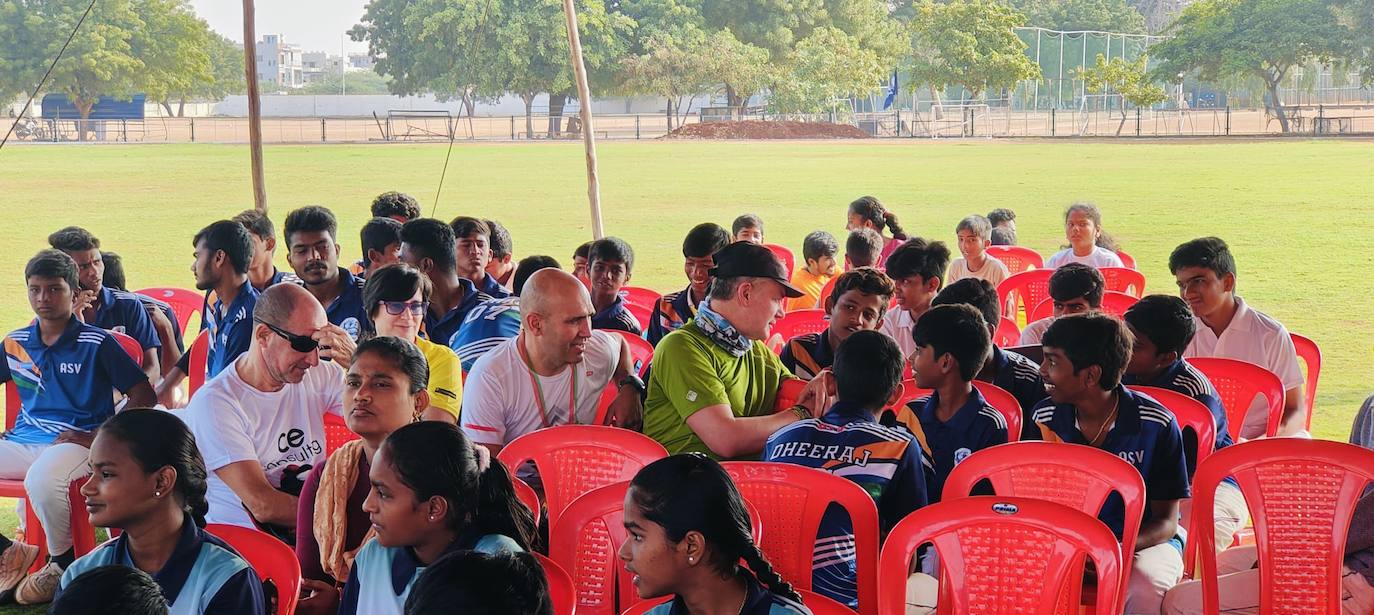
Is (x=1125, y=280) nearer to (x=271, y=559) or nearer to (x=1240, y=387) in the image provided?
(x=1240, y=387)

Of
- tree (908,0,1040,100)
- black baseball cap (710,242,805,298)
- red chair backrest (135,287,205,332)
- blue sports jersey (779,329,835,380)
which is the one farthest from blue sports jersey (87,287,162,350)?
tree (908,0,1040,100)

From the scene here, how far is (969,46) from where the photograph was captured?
1860 inches

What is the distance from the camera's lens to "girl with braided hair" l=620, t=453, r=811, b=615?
2.50m

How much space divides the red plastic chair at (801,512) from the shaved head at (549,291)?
3.40ft

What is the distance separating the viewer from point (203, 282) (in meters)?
5.88

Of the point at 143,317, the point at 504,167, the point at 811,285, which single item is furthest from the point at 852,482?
the point at 504,167

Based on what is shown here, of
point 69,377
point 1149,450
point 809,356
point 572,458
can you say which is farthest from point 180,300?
point 1149,450

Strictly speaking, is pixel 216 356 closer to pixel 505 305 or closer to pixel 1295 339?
pixel 505 305

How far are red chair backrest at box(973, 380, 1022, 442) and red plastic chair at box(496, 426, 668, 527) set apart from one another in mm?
1341

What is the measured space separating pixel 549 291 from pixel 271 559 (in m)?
1.47

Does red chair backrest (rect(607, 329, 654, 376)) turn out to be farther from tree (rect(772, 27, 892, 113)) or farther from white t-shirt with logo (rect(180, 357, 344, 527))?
tree (rect(772, 27, 892, 113))

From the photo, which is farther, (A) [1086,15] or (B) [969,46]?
(A) [1086,15]

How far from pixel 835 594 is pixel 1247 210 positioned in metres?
24.2

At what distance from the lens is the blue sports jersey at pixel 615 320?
6.38 m
